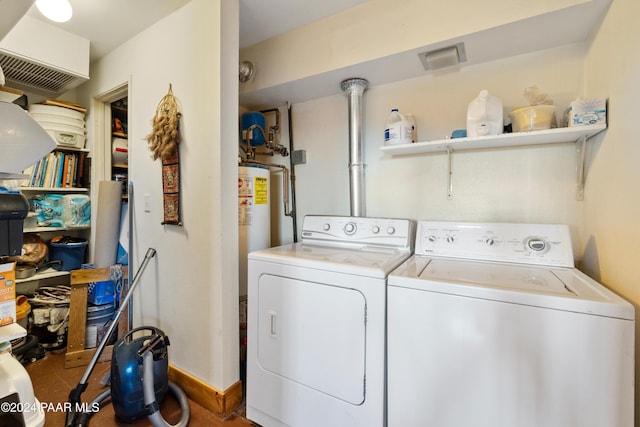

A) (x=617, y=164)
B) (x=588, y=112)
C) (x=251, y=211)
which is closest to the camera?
(x=617, y=164)

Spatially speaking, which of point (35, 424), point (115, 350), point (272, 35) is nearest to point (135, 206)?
point (115, 350)

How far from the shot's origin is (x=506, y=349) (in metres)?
0.93

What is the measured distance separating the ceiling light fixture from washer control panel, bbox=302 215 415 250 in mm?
1773

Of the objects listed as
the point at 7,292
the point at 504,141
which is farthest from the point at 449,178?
the point at 7,292

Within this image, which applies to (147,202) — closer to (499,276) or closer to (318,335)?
(318,335)

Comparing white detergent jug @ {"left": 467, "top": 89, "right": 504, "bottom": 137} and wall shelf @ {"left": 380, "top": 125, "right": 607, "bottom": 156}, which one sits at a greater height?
white detergent jug @ {"left": 467, "top": 89, "right": 504, "bottom": 137}

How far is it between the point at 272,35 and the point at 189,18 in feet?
1.81

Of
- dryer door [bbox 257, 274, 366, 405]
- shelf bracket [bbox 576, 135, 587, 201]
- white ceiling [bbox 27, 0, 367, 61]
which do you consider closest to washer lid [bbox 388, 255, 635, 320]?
dryer door [bbox 257, 274, 366, 405]

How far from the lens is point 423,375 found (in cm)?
105

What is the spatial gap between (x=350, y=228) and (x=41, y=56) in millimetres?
2422

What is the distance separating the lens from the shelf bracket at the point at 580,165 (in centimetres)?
143

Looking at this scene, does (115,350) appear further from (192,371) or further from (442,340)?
(442,340)

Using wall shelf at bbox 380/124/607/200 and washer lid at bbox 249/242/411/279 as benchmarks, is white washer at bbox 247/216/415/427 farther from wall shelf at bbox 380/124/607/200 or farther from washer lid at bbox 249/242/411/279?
wall shelf at bbox 380/124/607/200

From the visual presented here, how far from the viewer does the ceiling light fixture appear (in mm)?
1480
